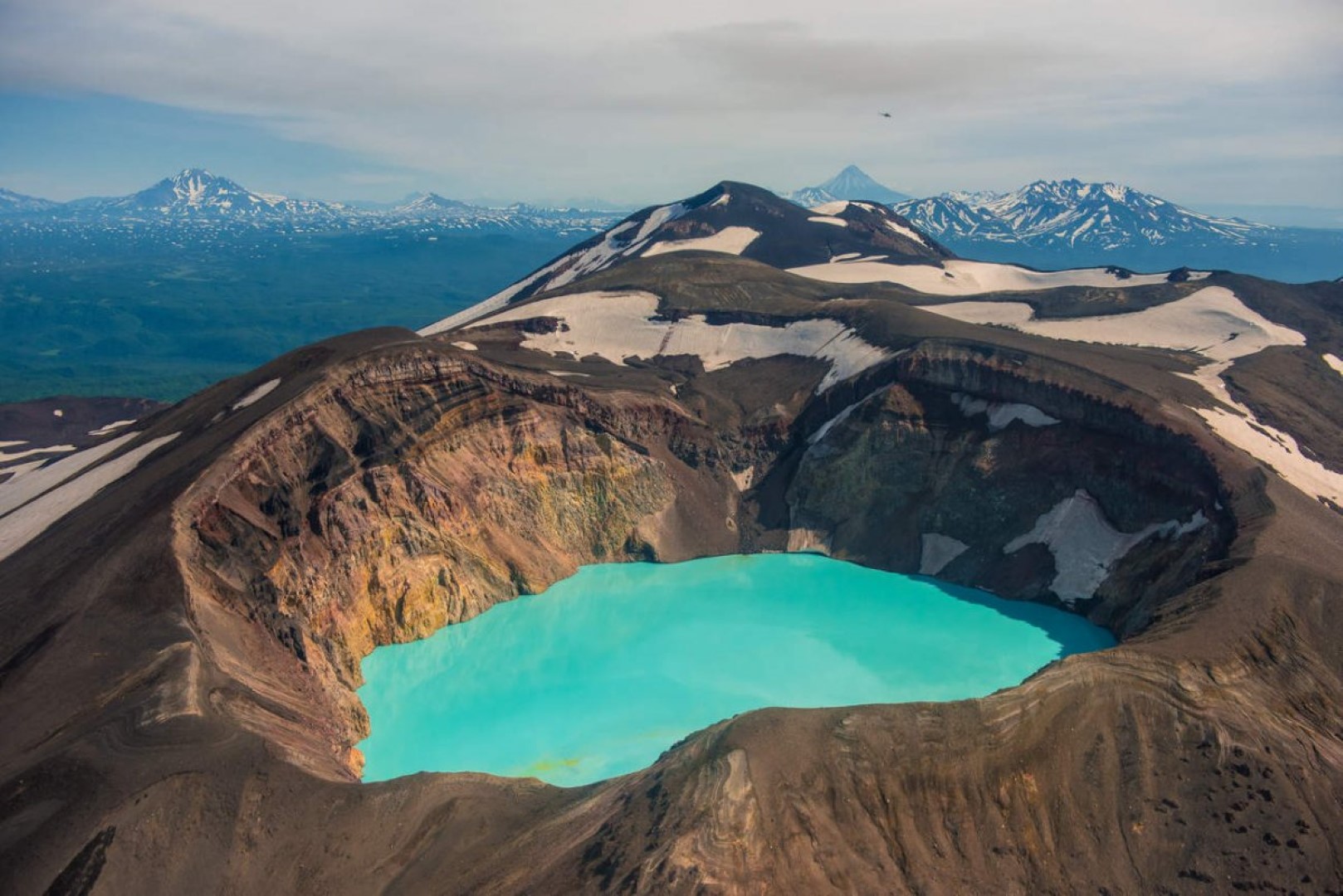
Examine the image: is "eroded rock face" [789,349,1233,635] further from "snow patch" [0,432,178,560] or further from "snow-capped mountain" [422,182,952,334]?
"snow-capped mountain" [422,182,952,334]

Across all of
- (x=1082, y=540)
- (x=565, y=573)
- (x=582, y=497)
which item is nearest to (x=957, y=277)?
(x=1082, y=540)

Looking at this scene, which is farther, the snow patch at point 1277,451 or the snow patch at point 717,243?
the snow patch at point 717,243

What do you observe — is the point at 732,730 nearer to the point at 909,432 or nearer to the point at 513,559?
the point at 513,559

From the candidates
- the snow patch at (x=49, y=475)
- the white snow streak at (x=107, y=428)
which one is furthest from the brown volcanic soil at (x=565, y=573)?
the white snow streak at (x=107, y=428)

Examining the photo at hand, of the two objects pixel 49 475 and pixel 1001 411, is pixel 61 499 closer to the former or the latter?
pixel 49 475

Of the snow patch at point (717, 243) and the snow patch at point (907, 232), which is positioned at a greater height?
the snow patch at point (717, 243)

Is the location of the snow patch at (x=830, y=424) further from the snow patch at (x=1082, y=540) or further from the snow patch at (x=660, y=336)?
the snow patch at (x=1082, y=540)

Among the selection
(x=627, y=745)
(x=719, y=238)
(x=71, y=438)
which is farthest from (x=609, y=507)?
(x=719, y=238)
